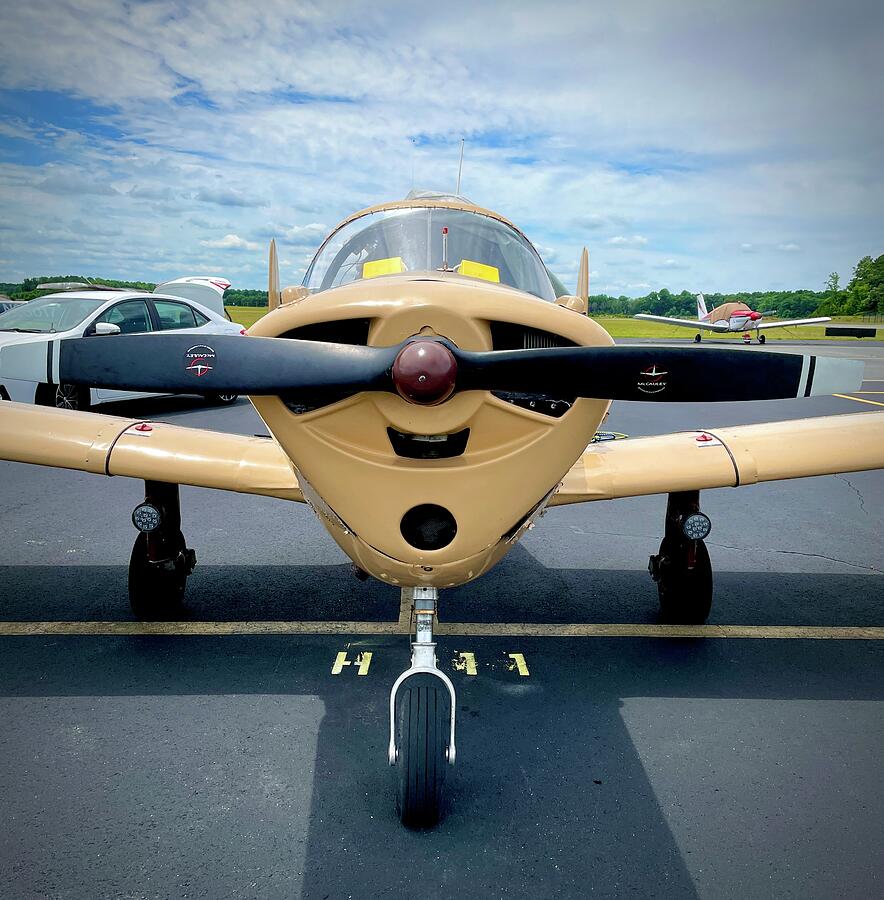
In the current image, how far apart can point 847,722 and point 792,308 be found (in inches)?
4391

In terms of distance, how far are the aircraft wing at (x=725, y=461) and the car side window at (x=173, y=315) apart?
8.82m

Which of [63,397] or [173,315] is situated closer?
[63,397]

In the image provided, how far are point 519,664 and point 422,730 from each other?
1203mm

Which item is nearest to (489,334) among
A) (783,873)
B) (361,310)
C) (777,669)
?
(361,310)

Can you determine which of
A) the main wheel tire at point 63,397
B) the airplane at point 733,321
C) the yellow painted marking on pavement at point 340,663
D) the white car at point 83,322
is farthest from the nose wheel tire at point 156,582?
the airplane at point 733,321

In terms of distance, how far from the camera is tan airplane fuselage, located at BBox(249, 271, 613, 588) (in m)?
2.13

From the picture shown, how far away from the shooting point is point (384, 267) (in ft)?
10.7

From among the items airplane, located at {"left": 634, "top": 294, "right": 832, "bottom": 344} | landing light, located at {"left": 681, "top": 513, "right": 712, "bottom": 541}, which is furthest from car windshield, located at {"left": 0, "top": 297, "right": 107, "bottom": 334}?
airplane, located at {"left": 634, "top": 294, "right": 832, "bottom": 344}

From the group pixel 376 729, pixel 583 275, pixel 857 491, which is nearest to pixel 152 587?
pixel 376 729

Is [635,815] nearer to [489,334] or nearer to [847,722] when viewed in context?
[847,722]

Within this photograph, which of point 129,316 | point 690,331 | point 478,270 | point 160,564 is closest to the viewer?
point 478,270

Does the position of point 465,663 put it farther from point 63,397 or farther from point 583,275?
point 63,397

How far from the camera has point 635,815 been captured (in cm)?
256

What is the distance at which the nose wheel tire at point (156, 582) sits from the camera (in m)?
4.02
